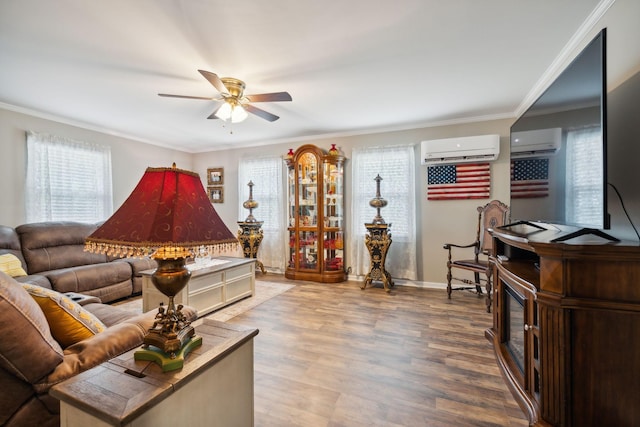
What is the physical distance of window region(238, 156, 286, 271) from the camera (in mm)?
5098

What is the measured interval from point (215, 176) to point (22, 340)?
5137mm

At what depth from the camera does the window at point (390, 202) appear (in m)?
4.22

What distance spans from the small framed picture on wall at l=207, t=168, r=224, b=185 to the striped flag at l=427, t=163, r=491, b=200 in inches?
157

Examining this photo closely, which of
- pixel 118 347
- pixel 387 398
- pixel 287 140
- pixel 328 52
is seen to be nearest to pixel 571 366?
pixel 387 398

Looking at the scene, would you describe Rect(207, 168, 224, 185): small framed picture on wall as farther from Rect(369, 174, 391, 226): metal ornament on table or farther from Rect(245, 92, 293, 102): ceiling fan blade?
Rect(245, 92, 293, 102): ceiling fan blade

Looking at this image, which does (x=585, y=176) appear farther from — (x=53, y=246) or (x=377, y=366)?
(x=53, y=246)

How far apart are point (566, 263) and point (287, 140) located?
4.46 m

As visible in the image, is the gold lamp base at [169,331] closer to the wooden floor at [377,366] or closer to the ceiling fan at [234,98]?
the wooden floor at [377,366]

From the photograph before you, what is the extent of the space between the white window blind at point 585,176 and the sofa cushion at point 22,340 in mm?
2357

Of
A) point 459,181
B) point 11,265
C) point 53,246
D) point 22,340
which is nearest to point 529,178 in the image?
point 459,181

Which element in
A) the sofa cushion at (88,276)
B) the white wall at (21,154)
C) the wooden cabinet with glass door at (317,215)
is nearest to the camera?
the sofa cushion at (88,276)

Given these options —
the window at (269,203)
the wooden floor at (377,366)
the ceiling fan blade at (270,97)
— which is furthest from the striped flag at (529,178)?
the window at (269,203)

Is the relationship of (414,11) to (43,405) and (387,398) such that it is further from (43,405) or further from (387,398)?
(43,405)

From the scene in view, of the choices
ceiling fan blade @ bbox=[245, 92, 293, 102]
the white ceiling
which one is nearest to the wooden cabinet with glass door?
the white ceiling
